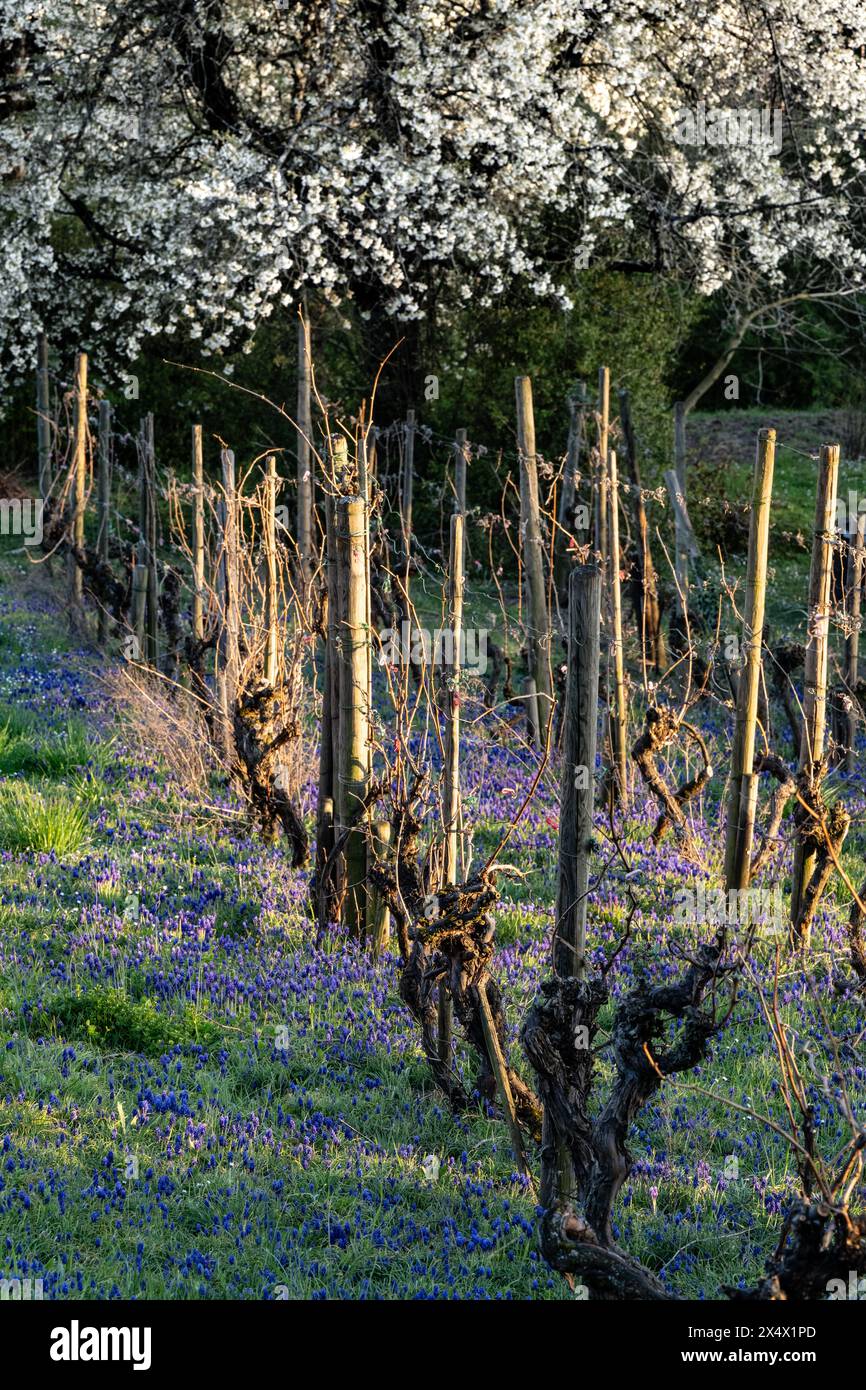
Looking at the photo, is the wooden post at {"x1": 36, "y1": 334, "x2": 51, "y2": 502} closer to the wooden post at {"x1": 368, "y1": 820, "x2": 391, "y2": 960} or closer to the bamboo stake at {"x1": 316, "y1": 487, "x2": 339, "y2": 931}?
the bamboo stake at {"x1": 316, "y1": 487, "x2": 339, "y2": 931}

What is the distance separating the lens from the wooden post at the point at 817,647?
6.06 metres

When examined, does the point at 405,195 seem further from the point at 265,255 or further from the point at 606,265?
the point at 606,265

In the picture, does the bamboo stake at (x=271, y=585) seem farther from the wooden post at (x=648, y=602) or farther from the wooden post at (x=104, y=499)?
the wooden post at (x=104, y=499)

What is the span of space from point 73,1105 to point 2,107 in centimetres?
1635

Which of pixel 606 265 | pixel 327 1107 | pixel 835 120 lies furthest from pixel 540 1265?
pixel 835 120

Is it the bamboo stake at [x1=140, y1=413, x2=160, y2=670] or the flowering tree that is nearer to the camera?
the bamboo stake at [x1=140, y1=413, x2=160, y2=670]

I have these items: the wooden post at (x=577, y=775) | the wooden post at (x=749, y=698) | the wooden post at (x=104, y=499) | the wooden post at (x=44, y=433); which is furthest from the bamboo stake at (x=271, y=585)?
the wooden post at (x=44, y=433)

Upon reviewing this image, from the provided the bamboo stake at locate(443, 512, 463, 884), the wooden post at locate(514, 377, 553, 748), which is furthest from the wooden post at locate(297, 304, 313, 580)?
the bamboo stake at locate(443, 512, 463, 884)

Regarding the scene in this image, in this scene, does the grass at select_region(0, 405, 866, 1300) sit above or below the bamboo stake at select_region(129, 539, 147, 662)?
below

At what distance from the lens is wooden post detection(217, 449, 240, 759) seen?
776 cm

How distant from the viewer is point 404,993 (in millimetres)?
5039

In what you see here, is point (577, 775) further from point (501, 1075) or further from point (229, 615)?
point (229, 615)

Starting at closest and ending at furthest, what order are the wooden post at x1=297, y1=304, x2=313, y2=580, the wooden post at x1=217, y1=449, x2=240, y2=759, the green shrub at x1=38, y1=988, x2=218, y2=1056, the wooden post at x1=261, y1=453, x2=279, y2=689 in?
the green shrub at x1=38, y1=988, x2=218, y2=1056
the wooden post at x1=261, y1=453, x2=279, y2=689
the wooden post at x1=217, y1=449, x2=240, y2=759
the wooden post at x1=297, y1=304, x2=313, y2=580

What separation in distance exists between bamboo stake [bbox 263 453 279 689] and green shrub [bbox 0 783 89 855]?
1211 mm
